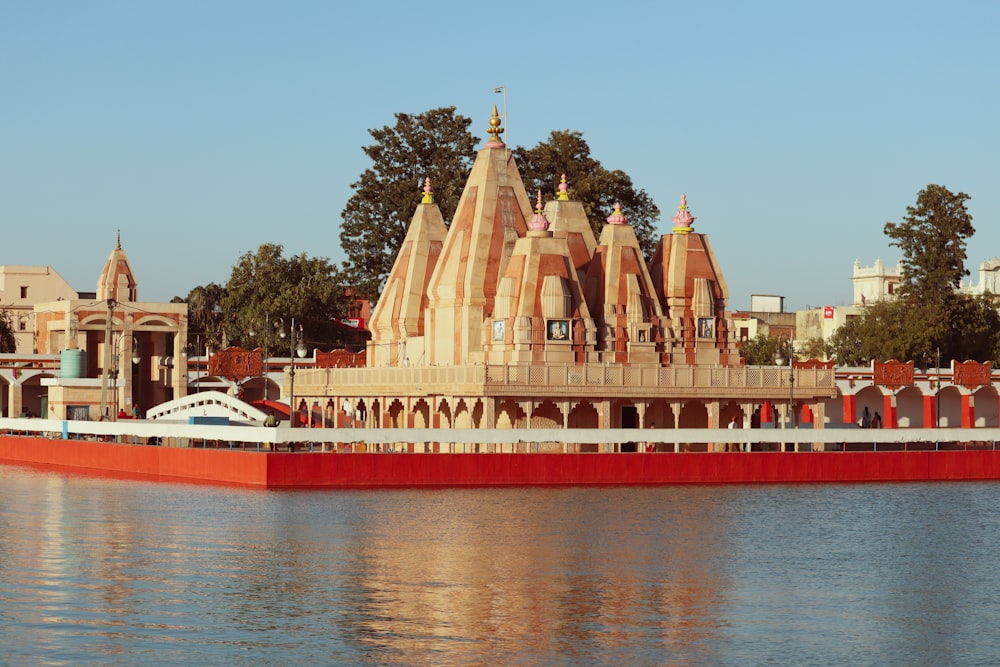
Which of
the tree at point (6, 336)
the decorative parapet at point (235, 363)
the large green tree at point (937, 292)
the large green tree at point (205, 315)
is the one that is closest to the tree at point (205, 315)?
the large green tree at point (205, 315)

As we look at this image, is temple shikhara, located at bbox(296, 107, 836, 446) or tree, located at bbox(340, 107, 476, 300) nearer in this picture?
temple shikhara, located at bbox(296, 107, 836, 446)

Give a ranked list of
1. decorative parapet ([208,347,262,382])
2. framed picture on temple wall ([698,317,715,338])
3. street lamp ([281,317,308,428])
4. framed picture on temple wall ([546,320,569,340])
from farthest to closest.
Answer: decorative parapet ([208,347,262,382])
framed picture on temple wall ([698,317,715,338])
framed picture on temple wall ([546,320,569,340])
street lamp ([281,317,308,428])

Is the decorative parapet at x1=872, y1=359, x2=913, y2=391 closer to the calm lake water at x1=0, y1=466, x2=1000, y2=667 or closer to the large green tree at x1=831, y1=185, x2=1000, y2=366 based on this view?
the large green tree at x1=831, y1=185, x2=1000, y2=366

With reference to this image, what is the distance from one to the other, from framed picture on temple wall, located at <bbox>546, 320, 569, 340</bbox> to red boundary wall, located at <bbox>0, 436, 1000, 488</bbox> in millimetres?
6926

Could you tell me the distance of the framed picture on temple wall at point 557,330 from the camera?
74062mm

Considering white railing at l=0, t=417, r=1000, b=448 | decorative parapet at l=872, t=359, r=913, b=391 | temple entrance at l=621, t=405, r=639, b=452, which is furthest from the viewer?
decorative parapet at l=872, t=359, r=913, b=391

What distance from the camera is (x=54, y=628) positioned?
34719mm

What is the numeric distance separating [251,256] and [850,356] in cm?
5174

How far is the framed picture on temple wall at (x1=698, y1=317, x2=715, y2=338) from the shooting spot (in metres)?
78.4

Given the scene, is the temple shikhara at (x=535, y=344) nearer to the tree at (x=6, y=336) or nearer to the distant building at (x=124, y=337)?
the distant building at (x=124, y=337)

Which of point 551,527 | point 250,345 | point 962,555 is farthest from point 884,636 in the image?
point 250,345

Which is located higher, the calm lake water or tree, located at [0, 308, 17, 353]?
tree, located at [0, 308, 17, 353]

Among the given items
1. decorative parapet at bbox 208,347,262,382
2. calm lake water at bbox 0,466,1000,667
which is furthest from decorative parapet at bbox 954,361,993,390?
calm lake water at bbox 0,466,1000,667

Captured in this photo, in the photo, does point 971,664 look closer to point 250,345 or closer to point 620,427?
point 620,427
